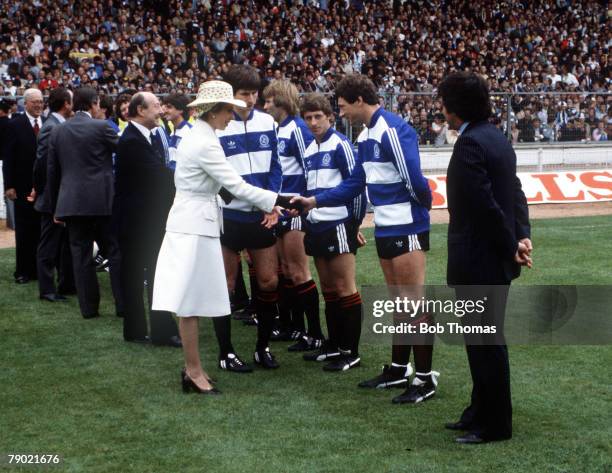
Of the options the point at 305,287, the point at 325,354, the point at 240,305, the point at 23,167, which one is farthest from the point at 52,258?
the point at 325,354

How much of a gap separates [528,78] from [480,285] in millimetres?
23738

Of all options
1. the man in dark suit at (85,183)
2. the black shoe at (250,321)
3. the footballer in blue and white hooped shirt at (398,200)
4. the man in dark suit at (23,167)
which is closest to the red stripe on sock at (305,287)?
the black shoe at (250,321)

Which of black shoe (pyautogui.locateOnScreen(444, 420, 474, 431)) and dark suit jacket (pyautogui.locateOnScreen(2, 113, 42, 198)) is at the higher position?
dark suit jacket (pyautogui.locateOnScreen(2, 113, 42, 198))

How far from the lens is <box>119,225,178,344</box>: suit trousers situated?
742 centimetres

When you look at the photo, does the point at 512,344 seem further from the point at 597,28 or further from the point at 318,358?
the point at 597,28

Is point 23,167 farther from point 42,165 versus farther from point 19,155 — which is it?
point 42,165

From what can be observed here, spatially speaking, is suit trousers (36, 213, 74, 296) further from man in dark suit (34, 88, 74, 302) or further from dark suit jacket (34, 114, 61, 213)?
dark suit jacket (34, 114, 61, 213)

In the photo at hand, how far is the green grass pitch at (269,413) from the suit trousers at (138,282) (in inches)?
7.4

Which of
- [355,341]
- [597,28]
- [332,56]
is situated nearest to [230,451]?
[355,341]

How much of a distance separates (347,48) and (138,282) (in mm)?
20522

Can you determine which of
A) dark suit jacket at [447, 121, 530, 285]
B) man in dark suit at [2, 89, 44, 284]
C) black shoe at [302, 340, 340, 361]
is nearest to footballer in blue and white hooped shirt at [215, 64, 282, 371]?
black shoe at [302, 340, 340, 361]

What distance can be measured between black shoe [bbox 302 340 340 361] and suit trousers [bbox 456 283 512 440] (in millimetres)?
2033

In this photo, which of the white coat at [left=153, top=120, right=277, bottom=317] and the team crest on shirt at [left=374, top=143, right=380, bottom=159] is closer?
the team crest on shirt at [left=374, top=143, right=380, bottom=159]

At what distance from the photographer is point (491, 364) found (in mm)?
4801
